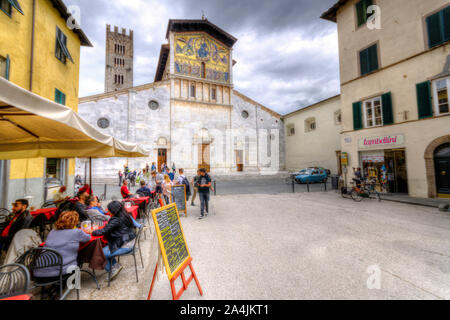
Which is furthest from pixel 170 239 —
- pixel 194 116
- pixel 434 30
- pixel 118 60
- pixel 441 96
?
pixel 118 60

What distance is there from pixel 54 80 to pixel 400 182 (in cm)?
1943

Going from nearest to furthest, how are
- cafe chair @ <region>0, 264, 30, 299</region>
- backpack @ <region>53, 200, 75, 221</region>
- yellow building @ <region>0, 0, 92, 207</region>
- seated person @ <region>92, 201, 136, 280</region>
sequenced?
cafe chair @ <region>0, 264, 30, 299</region> → seated person @ <region>92, 201, 136, 280</region> → backpack @ <region>53, 200, 75, 221</region> → yellow building @ <region>0, 0, 92, 207</region>

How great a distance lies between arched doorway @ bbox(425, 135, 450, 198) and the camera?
9.45m

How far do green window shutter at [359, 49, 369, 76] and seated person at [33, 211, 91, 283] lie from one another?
15763mm

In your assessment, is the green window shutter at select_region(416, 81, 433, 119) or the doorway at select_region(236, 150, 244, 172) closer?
the green window shutter at select_region(416, 81, 433, 119)

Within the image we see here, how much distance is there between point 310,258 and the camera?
12.8ft

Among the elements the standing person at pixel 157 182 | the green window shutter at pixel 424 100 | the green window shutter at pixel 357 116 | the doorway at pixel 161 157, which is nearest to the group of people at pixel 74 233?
the standing person at pixel 157 182

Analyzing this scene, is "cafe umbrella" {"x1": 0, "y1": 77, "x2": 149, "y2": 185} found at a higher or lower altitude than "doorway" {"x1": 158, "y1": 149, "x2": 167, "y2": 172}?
lower

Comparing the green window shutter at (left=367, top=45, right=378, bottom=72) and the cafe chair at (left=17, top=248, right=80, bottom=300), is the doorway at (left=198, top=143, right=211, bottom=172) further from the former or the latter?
the cafe chair at (left=17, top=248, right=80, bottom=300)

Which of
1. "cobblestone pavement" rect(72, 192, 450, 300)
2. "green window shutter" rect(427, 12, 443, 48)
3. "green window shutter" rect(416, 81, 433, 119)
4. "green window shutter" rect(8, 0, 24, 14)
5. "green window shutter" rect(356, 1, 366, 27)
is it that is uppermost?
"green window shutter" rect(356, 1, 366, 27)

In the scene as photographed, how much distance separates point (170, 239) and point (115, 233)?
1256 millimetres

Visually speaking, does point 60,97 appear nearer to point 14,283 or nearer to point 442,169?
point 14,283

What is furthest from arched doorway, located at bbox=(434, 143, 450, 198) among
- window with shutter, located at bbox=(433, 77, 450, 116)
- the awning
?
the awning

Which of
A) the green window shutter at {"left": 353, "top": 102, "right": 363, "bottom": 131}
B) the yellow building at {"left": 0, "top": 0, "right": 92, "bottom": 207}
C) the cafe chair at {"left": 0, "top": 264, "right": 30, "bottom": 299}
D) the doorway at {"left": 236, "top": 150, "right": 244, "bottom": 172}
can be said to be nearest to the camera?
the cafe chair at {"left": 0, "top": 264, "right": 30, "bottom": 299}
